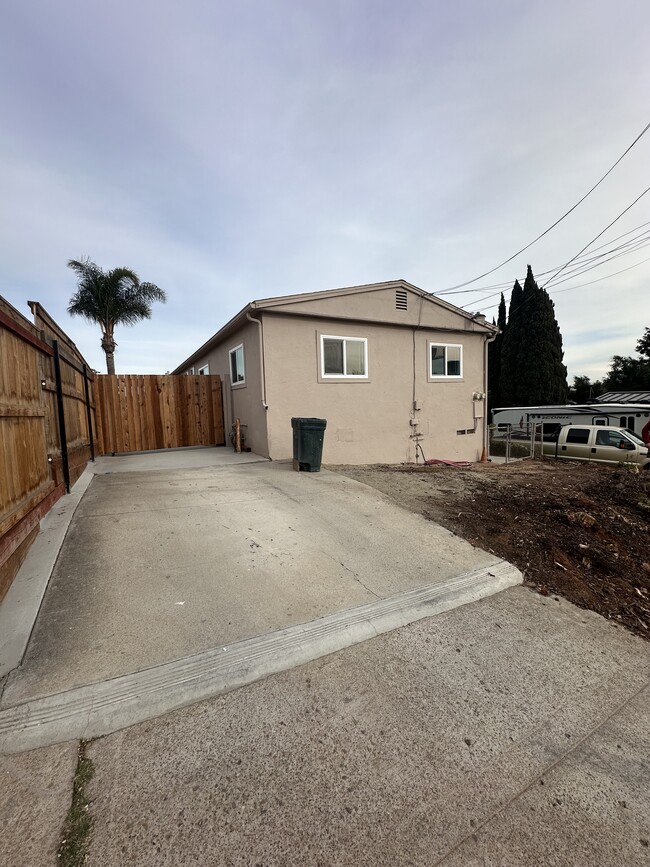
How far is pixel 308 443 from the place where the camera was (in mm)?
7055

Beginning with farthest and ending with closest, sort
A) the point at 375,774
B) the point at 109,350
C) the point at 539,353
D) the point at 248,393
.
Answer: the point at 539,353, the point at 109,350, the point at 248,393, the point at 375,774

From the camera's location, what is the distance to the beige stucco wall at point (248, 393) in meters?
8.52

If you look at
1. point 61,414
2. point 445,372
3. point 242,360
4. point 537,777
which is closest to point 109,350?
point 242,360

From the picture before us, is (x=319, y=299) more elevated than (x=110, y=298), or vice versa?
(x=110, y=298)

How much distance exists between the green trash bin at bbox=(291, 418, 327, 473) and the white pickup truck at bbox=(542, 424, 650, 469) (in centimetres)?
1044

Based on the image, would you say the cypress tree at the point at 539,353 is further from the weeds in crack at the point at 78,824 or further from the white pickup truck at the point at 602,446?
the weeds in crack at the point at 78,824

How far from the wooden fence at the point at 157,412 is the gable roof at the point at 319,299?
5.68 ft

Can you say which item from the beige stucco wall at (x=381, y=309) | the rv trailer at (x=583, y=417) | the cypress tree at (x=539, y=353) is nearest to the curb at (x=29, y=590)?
the beige stucco wall at (x=381, y=309)

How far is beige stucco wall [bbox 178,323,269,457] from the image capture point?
8.52 meters

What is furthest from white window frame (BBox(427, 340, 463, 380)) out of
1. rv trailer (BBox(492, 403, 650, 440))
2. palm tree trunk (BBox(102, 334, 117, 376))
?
palm tree trunk (BBox(102, 334, 117, 376))

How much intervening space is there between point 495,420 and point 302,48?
2322 cm

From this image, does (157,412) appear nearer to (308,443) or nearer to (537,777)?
(308,443)

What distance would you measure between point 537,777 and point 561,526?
11.5 feet

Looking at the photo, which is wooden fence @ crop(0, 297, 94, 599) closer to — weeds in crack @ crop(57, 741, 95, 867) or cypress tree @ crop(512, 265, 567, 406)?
weeds in crack @ crop(57, 741, 95, 867)
